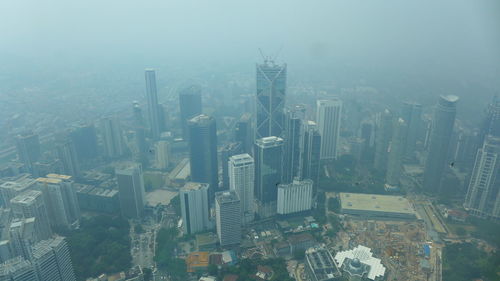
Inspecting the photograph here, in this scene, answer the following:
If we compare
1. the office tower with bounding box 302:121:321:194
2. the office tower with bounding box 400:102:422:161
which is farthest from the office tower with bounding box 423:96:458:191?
the office tower with bounding box 302:121:321:194

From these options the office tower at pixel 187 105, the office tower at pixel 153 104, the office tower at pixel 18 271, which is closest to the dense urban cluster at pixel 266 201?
the office tower at pixel 18 271

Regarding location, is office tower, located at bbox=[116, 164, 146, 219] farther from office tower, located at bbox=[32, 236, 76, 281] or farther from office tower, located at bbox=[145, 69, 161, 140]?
office tower, located at bbox=[145, 69, 161, 140]

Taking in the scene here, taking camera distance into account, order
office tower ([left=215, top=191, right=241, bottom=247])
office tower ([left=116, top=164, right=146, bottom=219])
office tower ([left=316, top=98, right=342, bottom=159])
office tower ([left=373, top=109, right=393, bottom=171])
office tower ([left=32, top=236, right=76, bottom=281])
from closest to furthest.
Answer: office tower ([left=32, top=236, right=76, bottom=281])
office tower ([left=215, top=191, right=241, bottom=247])
office tower ([left=116, top=164, right=146, bottom=219])
office tower ([left=373, top=109, right=393, bottom=171])
office tower ([left=316, top=98, right=342, bottom=159])

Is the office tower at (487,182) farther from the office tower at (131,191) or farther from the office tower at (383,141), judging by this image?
the office tower at (131,191)

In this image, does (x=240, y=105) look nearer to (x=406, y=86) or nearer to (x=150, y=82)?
(x=150, y=82)

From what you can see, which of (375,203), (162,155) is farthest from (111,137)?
(375,203)

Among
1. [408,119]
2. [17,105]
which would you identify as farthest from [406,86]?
[17,105]
